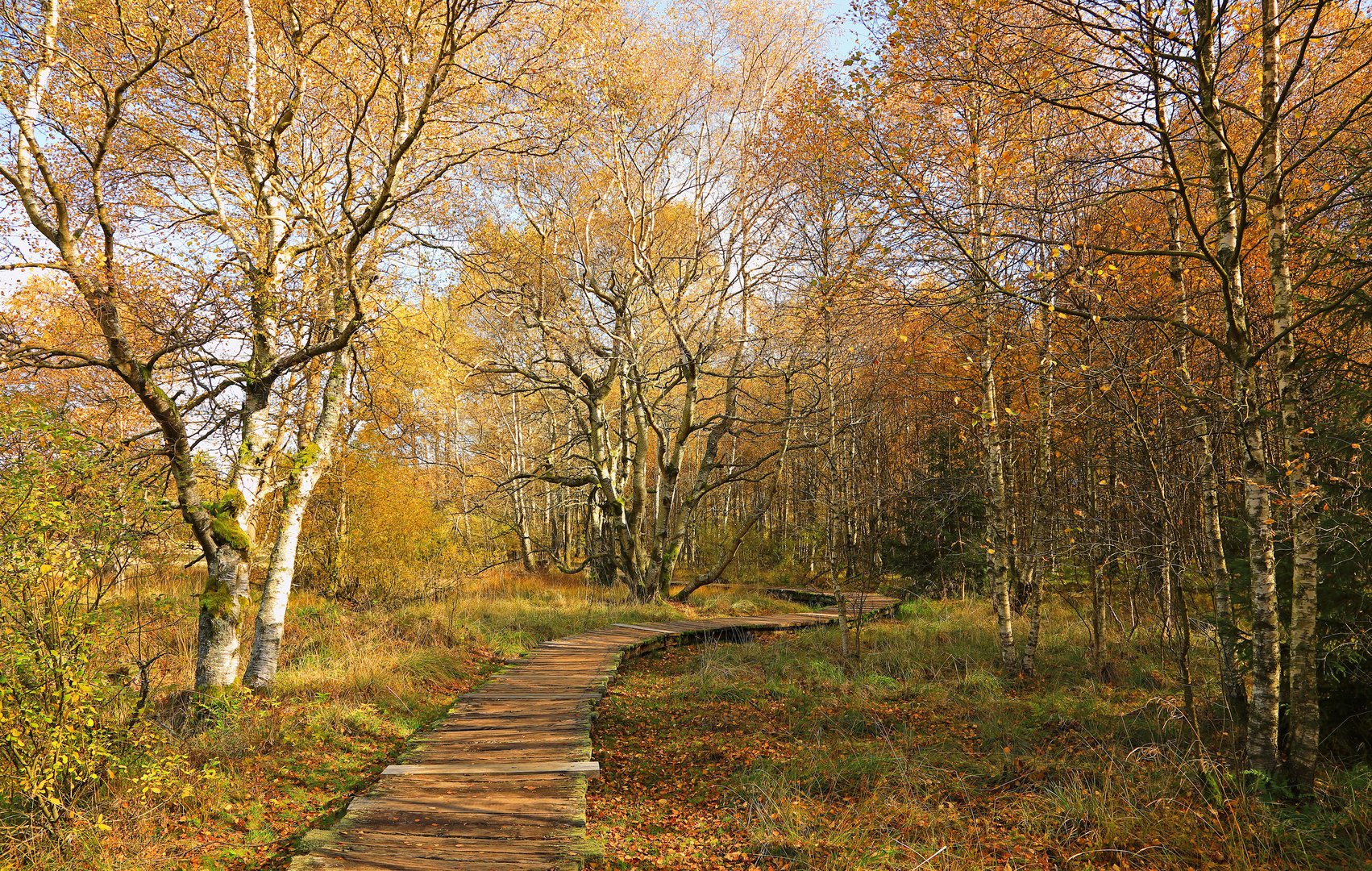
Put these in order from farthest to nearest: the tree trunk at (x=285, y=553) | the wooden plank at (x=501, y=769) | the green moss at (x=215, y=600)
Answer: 1. the tree trunk at (x=285, y=553)
2. the green moss at (x=215, y=600)
3. the wooden plank at (x=501, y=769)

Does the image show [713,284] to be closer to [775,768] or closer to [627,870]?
[775,768]

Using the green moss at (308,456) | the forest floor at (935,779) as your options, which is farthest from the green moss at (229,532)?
the forest floor at (935,779)

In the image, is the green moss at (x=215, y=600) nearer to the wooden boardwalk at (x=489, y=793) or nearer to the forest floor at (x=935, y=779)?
the wooden boardwalk at (x=489, y=793)

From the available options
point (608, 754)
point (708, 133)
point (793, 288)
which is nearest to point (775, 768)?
point (608, 754)

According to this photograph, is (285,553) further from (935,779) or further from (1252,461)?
(1252,461)

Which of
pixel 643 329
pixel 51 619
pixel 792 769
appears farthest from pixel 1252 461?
pixel 643 329

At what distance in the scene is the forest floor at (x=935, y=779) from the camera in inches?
160

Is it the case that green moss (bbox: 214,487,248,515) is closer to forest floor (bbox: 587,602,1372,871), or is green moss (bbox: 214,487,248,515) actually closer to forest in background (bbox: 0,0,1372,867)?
forest in background (bbox: 0,0,1372,867)

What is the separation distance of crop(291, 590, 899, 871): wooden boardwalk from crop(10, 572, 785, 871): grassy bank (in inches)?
17.7

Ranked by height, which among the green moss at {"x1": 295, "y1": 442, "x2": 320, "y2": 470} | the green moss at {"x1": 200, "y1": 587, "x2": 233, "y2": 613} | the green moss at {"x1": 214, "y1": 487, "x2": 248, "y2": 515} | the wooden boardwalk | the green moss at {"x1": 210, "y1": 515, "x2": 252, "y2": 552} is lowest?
the wooden boardwalk

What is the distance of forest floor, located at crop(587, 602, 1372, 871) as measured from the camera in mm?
4070

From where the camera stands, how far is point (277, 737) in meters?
5.75

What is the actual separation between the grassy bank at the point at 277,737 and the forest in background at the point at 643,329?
64 mm

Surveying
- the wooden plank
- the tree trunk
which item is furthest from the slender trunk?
the tree trunk
